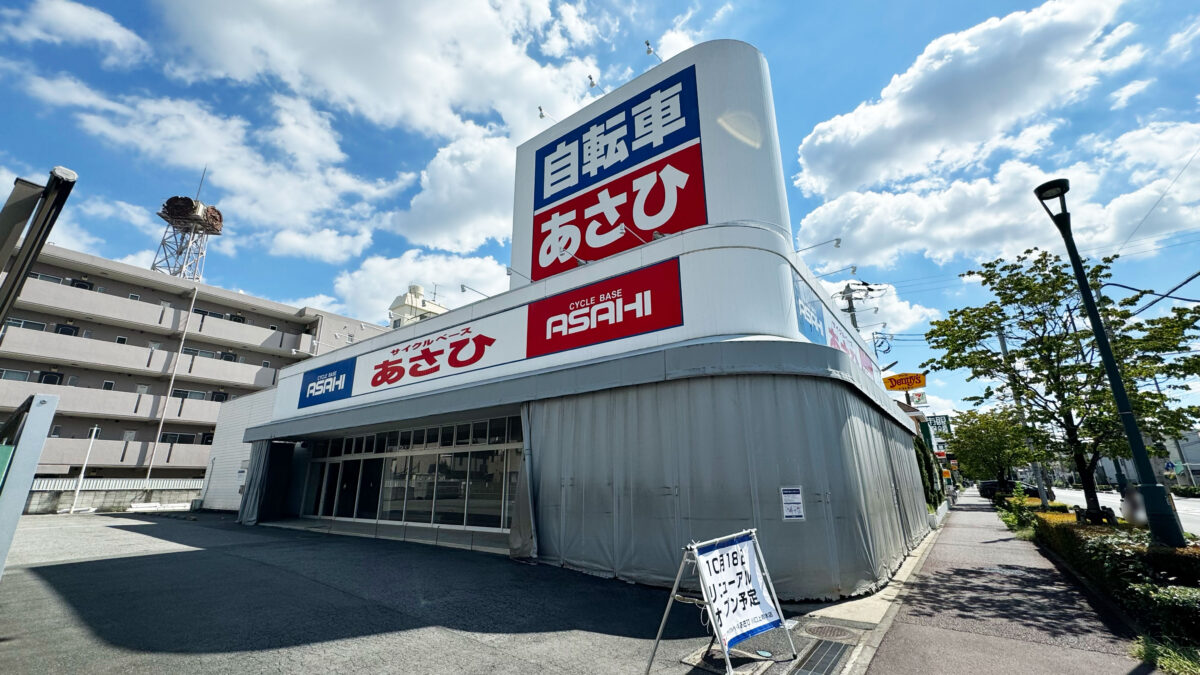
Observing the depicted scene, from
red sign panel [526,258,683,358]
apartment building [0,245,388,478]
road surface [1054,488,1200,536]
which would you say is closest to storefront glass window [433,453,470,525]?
red sign panel [526,258,683,358]

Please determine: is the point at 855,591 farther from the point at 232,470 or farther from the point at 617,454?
the point at 232,470

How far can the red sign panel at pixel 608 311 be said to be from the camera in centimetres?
951

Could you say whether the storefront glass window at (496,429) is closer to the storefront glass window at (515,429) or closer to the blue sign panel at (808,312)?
the storefront glass window at (515,429)

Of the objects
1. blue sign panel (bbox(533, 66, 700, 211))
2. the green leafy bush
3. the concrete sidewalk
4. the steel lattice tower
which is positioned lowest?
the concrete sidewalk

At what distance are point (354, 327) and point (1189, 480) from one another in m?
84.4

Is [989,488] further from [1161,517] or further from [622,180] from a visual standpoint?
[622,180]

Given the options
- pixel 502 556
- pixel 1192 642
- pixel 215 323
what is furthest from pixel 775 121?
pixel 215 323

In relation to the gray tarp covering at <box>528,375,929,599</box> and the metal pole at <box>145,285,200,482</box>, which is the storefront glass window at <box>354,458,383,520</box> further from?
the metal pole at <box>145,285,200,482</box>

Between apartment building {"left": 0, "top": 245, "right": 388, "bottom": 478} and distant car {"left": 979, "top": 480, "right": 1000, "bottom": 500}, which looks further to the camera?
distant car {"left": 979, "top": 480, "right": 1000, "bottom": 500}

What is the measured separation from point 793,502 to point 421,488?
38.2 feet

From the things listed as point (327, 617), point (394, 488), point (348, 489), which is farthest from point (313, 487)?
point (327, 617)

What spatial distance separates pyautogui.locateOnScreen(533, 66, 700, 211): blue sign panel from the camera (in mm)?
11586

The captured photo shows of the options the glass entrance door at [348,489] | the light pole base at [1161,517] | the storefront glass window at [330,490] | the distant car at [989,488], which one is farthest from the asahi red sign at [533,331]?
the distant car at [989,488]

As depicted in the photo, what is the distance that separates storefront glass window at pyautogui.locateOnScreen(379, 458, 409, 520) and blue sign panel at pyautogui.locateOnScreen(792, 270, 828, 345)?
12714 millimetres
